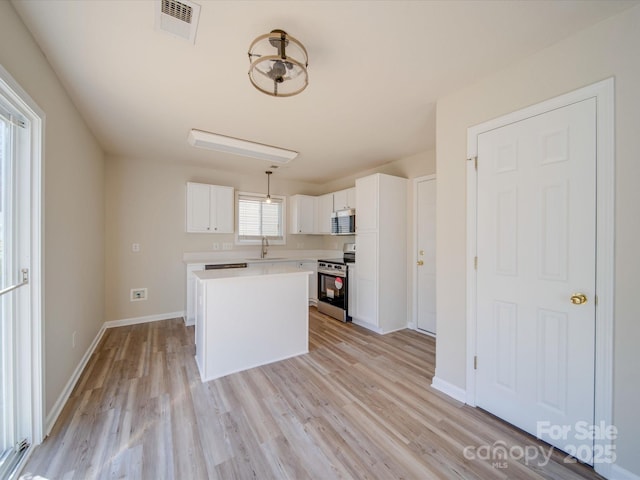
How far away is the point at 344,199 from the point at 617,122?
340cm

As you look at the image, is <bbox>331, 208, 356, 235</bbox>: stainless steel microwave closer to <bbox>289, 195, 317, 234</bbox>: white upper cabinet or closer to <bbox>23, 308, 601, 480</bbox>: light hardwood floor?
<bbox>289, 195, 317, 234</bbox>: white upper cabinet

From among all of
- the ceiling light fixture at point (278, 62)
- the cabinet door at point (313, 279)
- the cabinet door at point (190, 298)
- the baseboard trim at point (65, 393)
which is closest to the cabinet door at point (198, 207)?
the cabinet door at point (190, 298)

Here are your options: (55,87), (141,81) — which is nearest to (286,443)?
(141,81)

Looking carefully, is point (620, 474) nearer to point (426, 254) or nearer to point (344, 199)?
point (426, 254)

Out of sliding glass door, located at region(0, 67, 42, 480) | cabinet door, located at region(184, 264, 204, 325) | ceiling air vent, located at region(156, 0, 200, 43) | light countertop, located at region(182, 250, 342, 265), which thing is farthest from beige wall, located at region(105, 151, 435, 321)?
ceiling air vent, located at region(156, 0, 200, 43)

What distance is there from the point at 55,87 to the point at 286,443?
3.00 meters

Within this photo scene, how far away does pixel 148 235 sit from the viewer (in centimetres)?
400

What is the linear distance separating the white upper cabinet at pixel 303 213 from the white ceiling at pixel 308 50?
2173mm

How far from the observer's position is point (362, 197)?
3.82m

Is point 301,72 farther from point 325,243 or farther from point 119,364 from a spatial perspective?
point 325,243

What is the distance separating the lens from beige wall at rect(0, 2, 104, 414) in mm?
1493

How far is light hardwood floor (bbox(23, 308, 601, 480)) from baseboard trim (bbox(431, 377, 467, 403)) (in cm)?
8

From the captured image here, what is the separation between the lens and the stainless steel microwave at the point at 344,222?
13.6ft

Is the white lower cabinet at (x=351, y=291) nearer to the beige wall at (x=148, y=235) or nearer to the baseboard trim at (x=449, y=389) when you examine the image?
the baseboard trim at (x=449, y=389)
